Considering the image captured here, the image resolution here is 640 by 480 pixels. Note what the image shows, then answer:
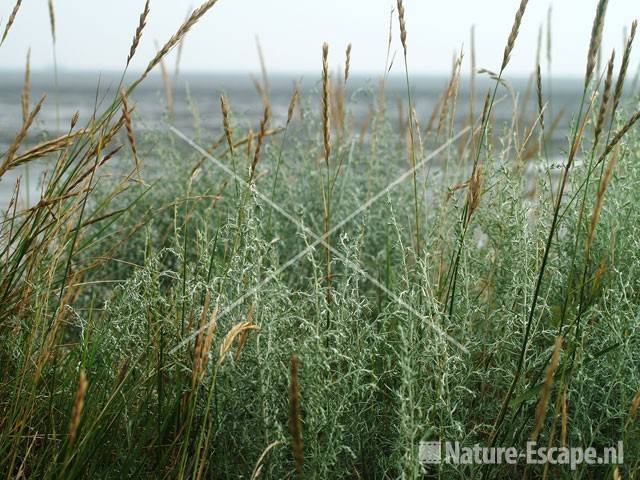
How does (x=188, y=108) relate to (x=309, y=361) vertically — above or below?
above

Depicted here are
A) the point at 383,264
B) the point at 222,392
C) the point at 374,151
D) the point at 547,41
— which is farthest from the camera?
the point at 374,151

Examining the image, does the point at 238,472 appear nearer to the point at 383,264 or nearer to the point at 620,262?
the point at 620,262

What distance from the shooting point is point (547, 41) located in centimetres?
258

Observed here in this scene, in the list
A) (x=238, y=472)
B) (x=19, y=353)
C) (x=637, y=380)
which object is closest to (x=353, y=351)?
(x=238, y=472)

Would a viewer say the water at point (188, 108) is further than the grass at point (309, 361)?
Yes

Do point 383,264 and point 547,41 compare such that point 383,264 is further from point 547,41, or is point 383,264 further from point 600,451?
point 600,451

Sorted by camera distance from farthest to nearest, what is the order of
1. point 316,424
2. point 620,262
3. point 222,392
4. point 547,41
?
point 547,41 < point 620,262 < point 222,392 < point 316,424

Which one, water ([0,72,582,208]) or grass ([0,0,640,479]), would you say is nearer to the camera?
grass ([0,0,640,479])

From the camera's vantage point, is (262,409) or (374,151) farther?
(374,151)

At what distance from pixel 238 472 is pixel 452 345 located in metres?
0.65

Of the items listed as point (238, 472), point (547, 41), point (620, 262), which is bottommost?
point (238, 472)

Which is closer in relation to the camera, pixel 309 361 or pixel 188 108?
pixel 309 361

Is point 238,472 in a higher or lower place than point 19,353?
lower

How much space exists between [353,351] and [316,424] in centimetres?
28
